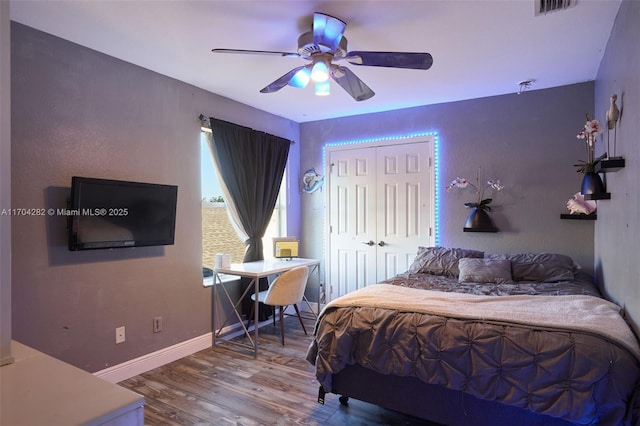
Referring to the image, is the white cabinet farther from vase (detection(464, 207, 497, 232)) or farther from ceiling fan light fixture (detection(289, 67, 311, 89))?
vase (detection(464, 207, 497, 232))

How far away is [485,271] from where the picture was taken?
10.6 feet

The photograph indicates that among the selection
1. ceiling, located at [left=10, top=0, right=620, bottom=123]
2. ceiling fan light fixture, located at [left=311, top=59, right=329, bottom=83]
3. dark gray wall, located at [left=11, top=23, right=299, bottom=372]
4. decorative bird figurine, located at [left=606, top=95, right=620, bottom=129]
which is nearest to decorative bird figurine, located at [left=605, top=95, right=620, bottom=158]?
decorative bird figurine, located at [left=606, top=95, right=620, bottom=129]

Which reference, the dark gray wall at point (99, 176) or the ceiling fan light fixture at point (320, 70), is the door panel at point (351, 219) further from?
the ceiling fan light fixture at point (320, 70)

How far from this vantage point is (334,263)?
189 inches

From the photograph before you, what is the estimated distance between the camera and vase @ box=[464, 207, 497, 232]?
3771 millimetres

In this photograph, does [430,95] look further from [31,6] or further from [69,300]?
[69,300]

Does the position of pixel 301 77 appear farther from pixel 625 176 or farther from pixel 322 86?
pixel 625 176

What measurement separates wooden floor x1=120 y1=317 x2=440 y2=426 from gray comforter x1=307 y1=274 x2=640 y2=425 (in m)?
0.29

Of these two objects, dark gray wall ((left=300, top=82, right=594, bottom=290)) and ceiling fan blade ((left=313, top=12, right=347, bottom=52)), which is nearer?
ceiling fan blade ((left=313, top=12, right=347, bottom=52))

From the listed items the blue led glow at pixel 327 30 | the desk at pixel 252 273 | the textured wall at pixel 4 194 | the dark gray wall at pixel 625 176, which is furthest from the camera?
the desk at pixel 252 273

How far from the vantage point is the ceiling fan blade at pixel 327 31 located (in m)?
2.05

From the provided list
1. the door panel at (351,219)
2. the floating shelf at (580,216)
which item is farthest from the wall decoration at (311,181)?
the floating shelf at (580,216)

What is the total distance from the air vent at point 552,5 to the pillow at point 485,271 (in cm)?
201

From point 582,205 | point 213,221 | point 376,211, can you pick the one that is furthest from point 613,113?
point 213,221
